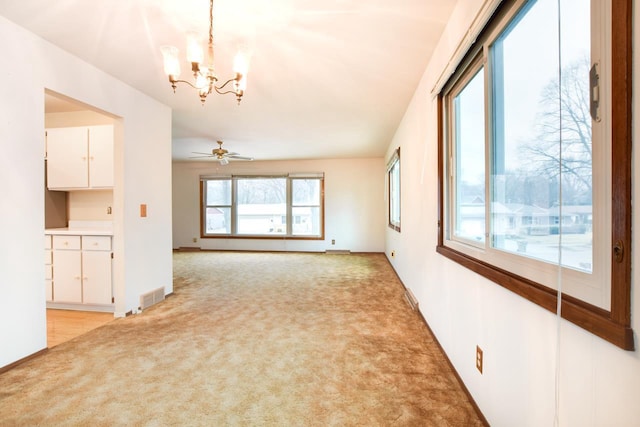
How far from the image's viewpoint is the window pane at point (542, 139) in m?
0.93

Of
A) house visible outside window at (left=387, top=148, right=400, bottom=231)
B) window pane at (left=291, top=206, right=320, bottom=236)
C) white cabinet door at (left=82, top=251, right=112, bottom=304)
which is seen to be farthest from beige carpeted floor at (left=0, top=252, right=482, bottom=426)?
window pane at (left=291, top=206, right=320, bottom=236)

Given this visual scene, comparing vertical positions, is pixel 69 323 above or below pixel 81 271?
below

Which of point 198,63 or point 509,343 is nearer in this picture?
point 509,343

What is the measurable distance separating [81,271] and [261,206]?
16.0 feet

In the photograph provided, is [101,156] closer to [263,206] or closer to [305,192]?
[263,206]

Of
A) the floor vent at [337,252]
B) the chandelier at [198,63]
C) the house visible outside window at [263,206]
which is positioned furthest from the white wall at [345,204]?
the chandelier at [198,63]

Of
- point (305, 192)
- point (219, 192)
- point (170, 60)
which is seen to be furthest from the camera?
point (219, 192)

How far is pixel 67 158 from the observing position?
3.55 meters

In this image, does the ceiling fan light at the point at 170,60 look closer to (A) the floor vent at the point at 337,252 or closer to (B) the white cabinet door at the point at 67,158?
(B) the white cabinet door at the point at 67,158

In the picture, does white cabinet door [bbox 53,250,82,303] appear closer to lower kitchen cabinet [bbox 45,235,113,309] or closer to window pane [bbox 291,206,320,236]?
lower kitchen cabinet [bbox 45,235,113,309]

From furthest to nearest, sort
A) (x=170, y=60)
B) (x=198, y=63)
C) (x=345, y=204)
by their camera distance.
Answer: (x=345, y=204), (x=170, y=60), (x=198, y=63)

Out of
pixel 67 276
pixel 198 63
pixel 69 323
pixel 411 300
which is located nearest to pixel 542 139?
pixel 198 63

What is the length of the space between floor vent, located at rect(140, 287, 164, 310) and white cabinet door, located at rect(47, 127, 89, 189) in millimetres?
1481

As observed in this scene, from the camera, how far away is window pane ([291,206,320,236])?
781 centimetres
